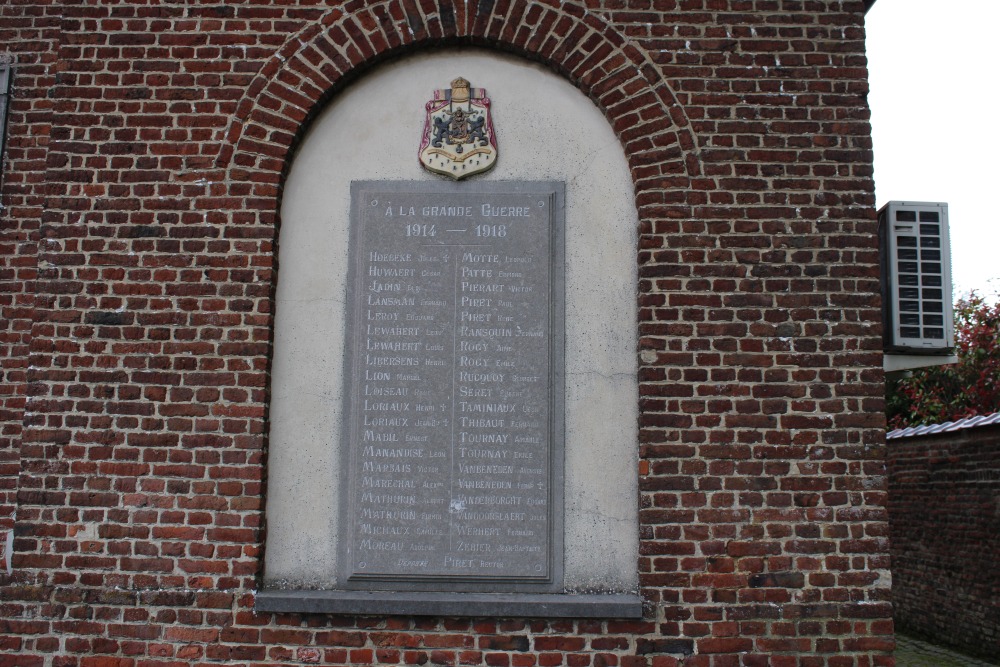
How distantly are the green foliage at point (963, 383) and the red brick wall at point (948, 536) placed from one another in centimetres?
713

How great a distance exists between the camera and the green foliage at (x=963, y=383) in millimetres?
17750

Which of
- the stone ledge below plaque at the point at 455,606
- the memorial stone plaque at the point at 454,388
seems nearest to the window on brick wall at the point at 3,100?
the memorial stone plaque at the point at 454,388

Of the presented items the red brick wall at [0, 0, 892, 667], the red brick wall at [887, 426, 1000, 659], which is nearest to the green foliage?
the red brick wall at [887, 426, 1000, 659]

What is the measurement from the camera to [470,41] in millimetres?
4875

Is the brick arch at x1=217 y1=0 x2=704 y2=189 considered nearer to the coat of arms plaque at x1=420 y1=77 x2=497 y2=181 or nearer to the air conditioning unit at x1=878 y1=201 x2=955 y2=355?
the coat of arms plaque at x1=420 y1=77 x2=497 y2=181

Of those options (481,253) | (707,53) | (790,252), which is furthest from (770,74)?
(481,253)

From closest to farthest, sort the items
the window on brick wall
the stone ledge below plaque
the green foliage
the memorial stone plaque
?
the stone ledge below plaque → the memorial stone plaque → the window on brick wall → the green foliage

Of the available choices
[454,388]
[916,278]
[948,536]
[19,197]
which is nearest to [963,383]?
[948,536]

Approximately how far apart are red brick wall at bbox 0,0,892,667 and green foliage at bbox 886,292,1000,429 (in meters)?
15.3

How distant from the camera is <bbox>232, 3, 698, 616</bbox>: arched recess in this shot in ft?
14.8

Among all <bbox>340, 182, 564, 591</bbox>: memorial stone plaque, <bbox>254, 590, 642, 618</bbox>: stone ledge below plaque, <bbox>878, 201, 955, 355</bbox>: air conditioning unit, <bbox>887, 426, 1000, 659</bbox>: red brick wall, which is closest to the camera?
<bbox>254, 590, 642, 618</bbox>: stone ledge below plaque

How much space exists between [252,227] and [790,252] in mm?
3090

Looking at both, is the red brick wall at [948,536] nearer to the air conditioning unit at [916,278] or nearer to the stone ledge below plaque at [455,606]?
the air conditioning unit at [916,278]

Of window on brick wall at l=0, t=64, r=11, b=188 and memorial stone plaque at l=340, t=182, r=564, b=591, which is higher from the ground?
window on brick wall at l=0, t=64, r=11, b=188
